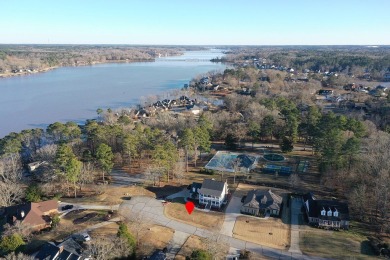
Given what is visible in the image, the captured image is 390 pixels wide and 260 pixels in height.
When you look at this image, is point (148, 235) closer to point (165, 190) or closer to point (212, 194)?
point (212, 194)

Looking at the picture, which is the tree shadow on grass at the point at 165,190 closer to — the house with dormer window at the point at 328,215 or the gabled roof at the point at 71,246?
the gabled roof at the point at 71,246

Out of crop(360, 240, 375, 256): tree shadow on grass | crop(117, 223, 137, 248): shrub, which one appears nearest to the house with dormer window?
crop(360, 240, 375, 256): tree shadow on grass

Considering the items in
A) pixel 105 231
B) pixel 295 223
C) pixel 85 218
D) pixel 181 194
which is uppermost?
pixel 105 231

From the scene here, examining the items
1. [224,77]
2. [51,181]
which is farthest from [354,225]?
[224,77]

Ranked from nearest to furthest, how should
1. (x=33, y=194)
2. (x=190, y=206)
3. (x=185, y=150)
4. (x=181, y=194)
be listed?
1. (x=190, y=206)
2. (x=33, y=194)
3. (x=181, y=194)
4. (x=185, y=150)

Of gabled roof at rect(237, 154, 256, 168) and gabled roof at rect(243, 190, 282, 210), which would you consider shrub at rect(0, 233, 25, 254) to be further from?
gabled roof at rect(237, 154, 256, 168)

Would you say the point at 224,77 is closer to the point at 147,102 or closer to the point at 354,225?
the point at 147,102

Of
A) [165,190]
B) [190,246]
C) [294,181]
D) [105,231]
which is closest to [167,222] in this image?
[190,246]
